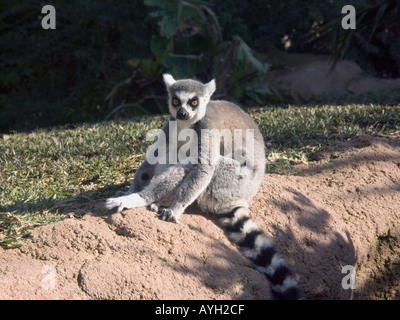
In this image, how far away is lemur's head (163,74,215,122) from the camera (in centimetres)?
401

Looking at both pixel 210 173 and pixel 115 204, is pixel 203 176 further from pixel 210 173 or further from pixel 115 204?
pixel 115 204

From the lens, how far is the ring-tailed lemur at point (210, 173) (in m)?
3.70

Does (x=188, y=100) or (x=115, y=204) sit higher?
(x=188, y=100)

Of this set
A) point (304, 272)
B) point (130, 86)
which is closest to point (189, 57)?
point (130, 86)

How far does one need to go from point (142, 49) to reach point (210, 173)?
8915 millimetres

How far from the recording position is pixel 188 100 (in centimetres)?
407

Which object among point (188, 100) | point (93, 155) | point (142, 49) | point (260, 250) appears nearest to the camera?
point (260, 250)

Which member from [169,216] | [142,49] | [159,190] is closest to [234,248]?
[169,216]

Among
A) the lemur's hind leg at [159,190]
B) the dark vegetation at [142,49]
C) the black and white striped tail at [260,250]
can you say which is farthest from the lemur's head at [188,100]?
the dark vegetation at [142,49]

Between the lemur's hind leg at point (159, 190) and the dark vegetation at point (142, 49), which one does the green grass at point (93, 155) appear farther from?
the dark vegetation at point (142, 49)

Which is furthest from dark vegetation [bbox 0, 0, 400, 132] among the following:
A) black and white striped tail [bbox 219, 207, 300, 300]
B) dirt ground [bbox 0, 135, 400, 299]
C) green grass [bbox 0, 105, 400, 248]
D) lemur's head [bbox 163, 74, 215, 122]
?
black and white striped tail [bbox 219, 207, 300, 300]

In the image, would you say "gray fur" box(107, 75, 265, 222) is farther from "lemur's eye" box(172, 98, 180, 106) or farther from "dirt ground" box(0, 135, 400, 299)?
"dirt ground" box(0, 135, 400, 299)

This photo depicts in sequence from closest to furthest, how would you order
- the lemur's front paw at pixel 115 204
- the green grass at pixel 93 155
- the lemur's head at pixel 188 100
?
the lemur's front paw at pixel 115 204
the lemur's head at pixel 188 100
the green grass at pixel 93 155
